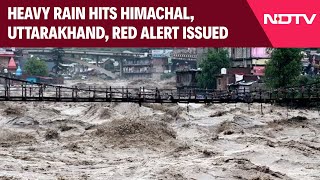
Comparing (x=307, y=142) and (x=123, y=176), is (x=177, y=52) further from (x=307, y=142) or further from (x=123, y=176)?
(x=123, y=176)

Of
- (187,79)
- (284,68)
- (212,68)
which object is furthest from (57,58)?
(284,68)

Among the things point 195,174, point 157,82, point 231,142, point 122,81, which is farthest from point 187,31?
point 122,81

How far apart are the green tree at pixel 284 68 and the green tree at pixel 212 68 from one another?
1941cm

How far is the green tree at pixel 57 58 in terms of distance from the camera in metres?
138

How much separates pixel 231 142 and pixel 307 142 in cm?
501

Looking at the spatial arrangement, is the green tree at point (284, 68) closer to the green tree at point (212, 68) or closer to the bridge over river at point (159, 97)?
the bridge over river at point (159, 97)

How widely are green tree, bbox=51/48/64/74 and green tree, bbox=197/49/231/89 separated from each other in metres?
52.5

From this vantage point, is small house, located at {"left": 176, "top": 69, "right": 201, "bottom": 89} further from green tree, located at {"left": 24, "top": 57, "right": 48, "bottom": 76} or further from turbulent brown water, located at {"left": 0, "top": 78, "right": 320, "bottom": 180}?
turbulent brown water, located at {"left": 0, "top": 78, "right": 320, "bottom": 180}

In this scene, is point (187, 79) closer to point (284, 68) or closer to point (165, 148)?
point (284, 68)

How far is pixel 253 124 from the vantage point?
53.2 meters

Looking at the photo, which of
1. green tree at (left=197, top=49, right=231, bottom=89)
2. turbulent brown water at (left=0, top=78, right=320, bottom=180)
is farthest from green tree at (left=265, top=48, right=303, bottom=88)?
green tree at (left=197, top=49, right=231, bottom=89)

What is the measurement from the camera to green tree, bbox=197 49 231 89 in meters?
90.8

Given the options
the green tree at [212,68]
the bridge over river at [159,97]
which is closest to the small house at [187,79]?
the green tree at [212,68]

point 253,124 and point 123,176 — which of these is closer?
point 123,176
